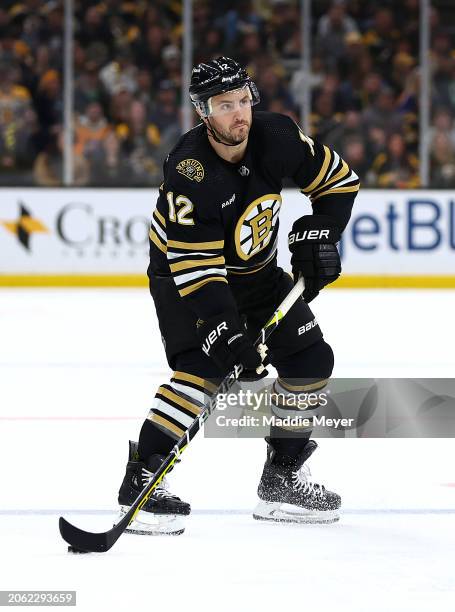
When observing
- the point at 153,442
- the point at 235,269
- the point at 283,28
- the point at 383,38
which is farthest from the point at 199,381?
the point at 383,38

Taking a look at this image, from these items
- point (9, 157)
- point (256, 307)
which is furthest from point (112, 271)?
point (256, 307)

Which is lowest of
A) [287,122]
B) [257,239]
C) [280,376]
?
[280,376]

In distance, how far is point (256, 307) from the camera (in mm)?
3148

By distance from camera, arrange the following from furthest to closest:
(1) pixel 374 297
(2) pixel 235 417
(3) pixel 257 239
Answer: (1) pixel 374 297 < (2) pixel 235 417 < (3) pixel 257 239

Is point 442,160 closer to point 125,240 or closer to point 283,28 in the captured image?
point 283,28

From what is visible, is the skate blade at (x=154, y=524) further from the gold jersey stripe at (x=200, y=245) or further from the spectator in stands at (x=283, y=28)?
the spectator in stands at (x=283, y=28)

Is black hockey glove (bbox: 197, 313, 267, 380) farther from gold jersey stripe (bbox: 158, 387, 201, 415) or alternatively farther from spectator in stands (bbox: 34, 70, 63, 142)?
spectator in stands (bbox: 34, 70, 63, 142)

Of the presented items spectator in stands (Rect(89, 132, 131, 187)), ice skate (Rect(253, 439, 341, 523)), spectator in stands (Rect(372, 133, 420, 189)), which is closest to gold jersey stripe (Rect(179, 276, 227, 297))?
ice skate (Rect(253, 439, 341, 523))

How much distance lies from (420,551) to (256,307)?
2.46 ft

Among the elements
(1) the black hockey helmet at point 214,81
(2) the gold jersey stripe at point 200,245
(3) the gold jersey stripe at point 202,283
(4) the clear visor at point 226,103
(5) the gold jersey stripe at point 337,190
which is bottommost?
(3) the gold jersey stripe at point 202,283

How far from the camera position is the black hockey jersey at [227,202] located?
284 centimetres

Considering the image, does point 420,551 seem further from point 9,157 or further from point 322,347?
point 9,157

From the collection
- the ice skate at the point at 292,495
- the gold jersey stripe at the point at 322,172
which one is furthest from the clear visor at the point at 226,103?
the ice skate at the point at 292,495

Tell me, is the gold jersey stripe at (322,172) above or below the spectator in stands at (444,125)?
above
